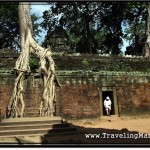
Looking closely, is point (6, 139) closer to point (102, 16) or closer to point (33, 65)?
point (33, 65)

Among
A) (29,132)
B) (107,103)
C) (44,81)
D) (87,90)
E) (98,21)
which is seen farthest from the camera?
(98,21)

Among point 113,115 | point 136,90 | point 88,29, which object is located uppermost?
point 88,29

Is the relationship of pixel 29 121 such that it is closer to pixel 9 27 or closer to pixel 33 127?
pixel 33 127

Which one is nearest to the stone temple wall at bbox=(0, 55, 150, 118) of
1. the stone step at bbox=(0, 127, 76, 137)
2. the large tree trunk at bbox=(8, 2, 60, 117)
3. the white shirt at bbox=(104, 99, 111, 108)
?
the white shirt at bbox=(104, 99, 111, 108)

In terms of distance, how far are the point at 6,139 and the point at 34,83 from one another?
23.1 feet

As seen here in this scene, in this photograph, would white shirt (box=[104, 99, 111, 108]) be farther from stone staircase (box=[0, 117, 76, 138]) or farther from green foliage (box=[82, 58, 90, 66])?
stone staircase (box=[0, 117, 76, 138])

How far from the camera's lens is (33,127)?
10.1 m


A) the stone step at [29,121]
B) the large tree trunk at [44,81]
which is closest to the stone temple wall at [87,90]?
the large tree trunk at [44,81]

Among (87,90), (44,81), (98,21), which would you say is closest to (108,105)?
(87,90)

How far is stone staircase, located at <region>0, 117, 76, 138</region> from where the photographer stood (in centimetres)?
988

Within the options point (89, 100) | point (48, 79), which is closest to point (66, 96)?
point (89, 100)

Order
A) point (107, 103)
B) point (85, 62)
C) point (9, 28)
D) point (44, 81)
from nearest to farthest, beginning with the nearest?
point (44, 81), point (107, 103), point (85, 62), point (9, 28)

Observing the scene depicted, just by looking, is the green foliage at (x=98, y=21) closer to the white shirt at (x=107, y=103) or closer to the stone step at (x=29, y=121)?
the white shirt at (x=107, y=103)

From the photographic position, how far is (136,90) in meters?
17.9
